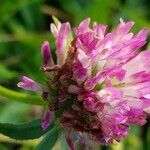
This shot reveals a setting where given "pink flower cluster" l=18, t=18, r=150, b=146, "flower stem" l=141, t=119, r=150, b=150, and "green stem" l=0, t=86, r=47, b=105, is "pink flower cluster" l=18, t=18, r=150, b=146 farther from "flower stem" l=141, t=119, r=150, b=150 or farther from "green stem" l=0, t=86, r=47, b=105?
"flower stem" l=141, t=119, r=150, b=150

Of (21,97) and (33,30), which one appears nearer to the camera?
(21,97)

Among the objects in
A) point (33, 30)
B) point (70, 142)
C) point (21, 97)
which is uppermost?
point (33, 30)

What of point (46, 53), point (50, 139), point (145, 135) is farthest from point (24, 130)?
point (145, 135)

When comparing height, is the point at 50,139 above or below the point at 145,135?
below

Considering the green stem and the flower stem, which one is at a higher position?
the flower stem

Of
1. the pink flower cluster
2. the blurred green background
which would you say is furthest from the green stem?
the blurred green background

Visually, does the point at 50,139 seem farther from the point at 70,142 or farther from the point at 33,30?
the point at 33,30

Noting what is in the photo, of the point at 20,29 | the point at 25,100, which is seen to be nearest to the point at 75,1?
the point at 20,29
